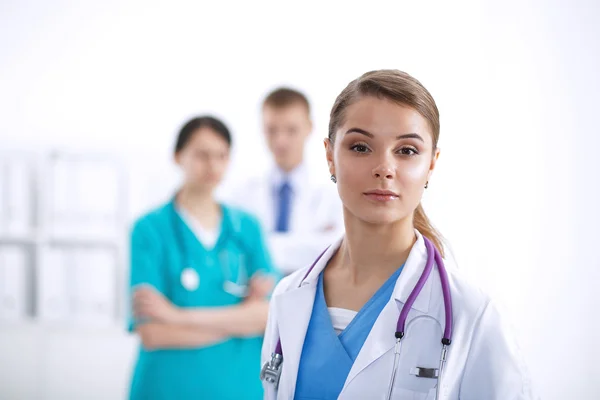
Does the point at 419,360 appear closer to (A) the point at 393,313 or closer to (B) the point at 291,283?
(A) the point at 393,313

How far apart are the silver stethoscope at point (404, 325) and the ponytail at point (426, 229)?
5 cm

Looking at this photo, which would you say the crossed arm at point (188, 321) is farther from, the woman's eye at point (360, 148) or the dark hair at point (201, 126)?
the woman's eye at point (360, 148)

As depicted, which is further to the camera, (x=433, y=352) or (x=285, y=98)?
(x=285, y=98)

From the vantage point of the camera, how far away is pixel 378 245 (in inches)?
39.8

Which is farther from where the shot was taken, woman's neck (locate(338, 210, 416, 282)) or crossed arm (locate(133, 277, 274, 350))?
crossed arm (locate(133, 277, 274, 350))

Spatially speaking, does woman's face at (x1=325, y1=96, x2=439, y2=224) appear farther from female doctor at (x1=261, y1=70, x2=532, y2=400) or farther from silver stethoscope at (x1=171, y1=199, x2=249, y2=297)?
silver stethoscope at (x1=171, y1=199, x2=249, y2=297)

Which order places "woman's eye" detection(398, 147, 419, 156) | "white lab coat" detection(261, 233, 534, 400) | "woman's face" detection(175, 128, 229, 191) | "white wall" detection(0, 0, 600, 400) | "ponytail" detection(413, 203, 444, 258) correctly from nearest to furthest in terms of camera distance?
1. "white lab coat" detection(261, 233, 534, 400)
2. "woman's eye" detection(398, 147, 419, 156)
3. "ponytail" detection(413, 203, 444, 258)
4. "woman's face" detection(175, 128, 229, 191)
5. "white wall" detection(0, 0, 600, 400)

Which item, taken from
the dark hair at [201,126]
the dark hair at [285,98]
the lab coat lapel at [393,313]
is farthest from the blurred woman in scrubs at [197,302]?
the lab coat lapel at [393,313]

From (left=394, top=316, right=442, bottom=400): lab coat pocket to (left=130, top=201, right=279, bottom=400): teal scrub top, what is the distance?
153 cm

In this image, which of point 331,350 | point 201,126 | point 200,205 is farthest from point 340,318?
point 201,126

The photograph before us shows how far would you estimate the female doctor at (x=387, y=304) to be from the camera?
0.87 meters

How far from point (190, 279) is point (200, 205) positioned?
32 cm

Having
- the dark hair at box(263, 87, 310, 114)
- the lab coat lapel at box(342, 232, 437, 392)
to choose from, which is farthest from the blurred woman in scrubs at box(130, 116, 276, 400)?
the lab coat lapel at box(342, 232, 437, 392)

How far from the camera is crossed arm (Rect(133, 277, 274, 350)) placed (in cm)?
236
